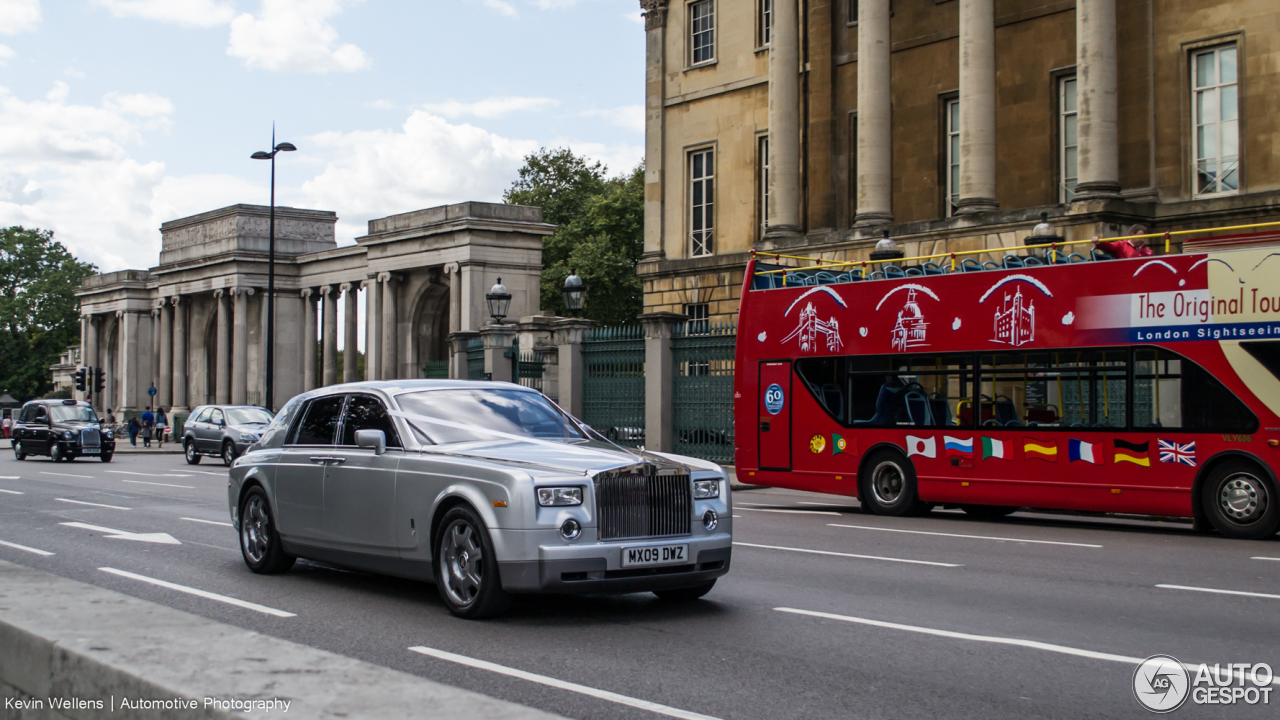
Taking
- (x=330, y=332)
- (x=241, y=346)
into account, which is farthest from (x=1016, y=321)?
(x=241, y=346)

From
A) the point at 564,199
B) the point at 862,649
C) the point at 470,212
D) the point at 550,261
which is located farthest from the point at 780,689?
the point at 564,199

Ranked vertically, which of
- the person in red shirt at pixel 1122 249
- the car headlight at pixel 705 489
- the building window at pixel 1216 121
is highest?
the building window at pixel 1216 121

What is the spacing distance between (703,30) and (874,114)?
9461 millimetres

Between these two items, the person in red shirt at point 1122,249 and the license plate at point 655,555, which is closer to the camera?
the license plate at point 655,555

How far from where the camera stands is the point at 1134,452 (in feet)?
50.1

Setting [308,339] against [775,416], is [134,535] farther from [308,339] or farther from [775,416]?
[308,339]

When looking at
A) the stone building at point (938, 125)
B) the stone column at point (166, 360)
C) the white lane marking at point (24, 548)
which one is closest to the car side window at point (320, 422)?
the white lane marking at point (24, 548)

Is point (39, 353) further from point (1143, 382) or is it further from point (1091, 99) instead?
point (1143, 382)

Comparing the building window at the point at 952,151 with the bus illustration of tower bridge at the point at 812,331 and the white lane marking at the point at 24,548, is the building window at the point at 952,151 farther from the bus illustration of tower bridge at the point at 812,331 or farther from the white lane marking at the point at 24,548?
the white lane marking at the point at 24,548

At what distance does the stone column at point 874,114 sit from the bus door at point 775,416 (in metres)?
12.4

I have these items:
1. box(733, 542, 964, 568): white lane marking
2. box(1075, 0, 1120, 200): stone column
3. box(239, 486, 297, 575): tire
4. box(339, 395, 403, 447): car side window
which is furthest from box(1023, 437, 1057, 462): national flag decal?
box(1075, 0, 1120, 200): stone column

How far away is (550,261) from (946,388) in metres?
58.2

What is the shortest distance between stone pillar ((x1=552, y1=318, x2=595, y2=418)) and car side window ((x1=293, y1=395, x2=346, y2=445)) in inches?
818

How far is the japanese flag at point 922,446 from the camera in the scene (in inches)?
684
